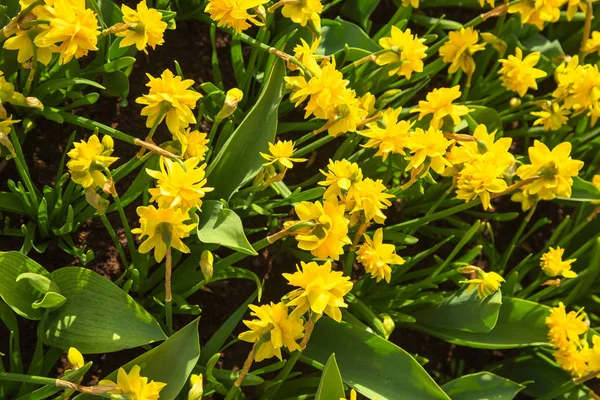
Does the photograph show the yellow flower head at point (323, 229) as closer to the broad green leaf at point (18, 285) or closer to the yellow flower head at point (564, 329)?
the broad green leaf at point (18, 285)

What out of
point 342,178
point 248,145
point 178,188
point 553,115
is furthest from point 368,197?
point 553,115

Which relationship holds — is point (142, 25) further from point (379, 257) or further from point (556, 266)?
point (556, 266)

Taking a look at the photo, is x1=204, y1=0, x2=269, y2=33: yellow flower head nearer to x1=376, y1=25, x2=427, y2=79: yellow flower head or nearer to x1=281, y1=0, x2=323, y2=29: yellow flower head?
x1=281, y1=0, x2=323, y2=29: yellow flower head

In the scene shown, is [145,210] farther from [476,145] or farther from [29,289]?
[476,145]

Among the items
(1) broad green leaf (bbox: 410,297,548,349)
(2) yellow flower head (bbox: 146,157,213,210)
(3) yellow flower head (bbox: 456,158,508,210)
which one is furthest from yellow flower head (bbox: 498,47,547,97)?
(2) yellow flower head (bbox: 146,157,213,210)

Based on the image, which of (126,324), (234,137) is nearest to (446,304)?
(234,137)
